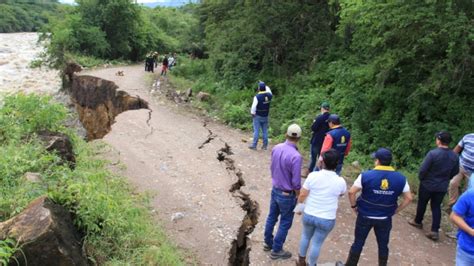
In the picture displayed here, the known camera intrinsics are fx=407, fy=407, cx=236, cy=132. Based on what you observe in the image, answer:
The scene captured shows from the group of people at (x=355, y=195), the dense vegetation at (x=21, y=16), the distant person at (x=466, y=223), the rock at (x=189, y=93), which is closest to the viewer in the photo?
the distant person at (x=466, y=223)

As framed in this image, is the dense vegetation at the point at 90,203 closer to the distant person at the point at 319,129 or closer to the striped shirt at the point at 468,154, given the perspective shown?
the distant person at the point at 319,129

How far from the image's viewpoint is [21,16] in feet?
214

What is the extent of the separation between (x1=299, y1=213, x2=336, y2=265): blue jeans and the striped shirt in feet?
8.99

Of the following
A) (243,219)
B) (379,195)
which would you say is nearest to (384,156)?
(379,195)

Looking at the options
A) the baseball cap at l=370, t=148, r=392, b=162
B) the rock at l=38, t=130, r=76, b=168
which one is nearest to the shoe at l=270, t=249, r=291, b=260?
the baseball cap at l=370, t=148, r=392, b=162

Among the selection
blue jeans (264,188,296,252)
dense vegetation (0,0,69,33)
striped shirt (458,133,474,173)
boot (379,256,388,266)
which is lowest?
dense vegetation (0,0,69,33)

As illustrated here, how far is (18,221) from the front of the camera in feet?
13.5

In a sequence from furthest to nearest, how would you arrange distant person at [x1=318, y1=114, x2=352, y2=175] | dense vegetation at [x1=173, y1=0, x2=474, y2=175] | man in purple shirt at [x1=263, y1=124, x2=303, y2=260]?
dense vegetation at [x1=173, y1=0, x2=474, y2=175]
distant person at [x1=318, y1=114, x2=352, y2=175]
man in purple shirt at [x1=263, y1=124, x2=303, y2=260]

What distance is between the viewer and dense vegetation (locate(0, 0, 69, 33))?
2350 inches

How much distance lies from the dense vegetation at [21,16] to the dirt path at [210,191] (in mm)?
50650

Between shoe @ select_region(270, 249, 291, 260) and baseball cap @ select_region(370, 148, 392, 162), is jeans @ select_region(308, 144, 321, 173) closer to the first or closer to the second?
shoe @ select_region(270, 249, 291, 260)

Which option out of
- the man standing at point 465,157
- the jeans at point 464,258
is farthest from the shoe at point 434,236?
the jeans at point 464,258

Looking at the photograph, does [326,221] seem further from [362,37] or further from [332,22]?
[332,22]

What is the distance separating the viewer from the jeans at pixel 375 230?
4.70 meters
